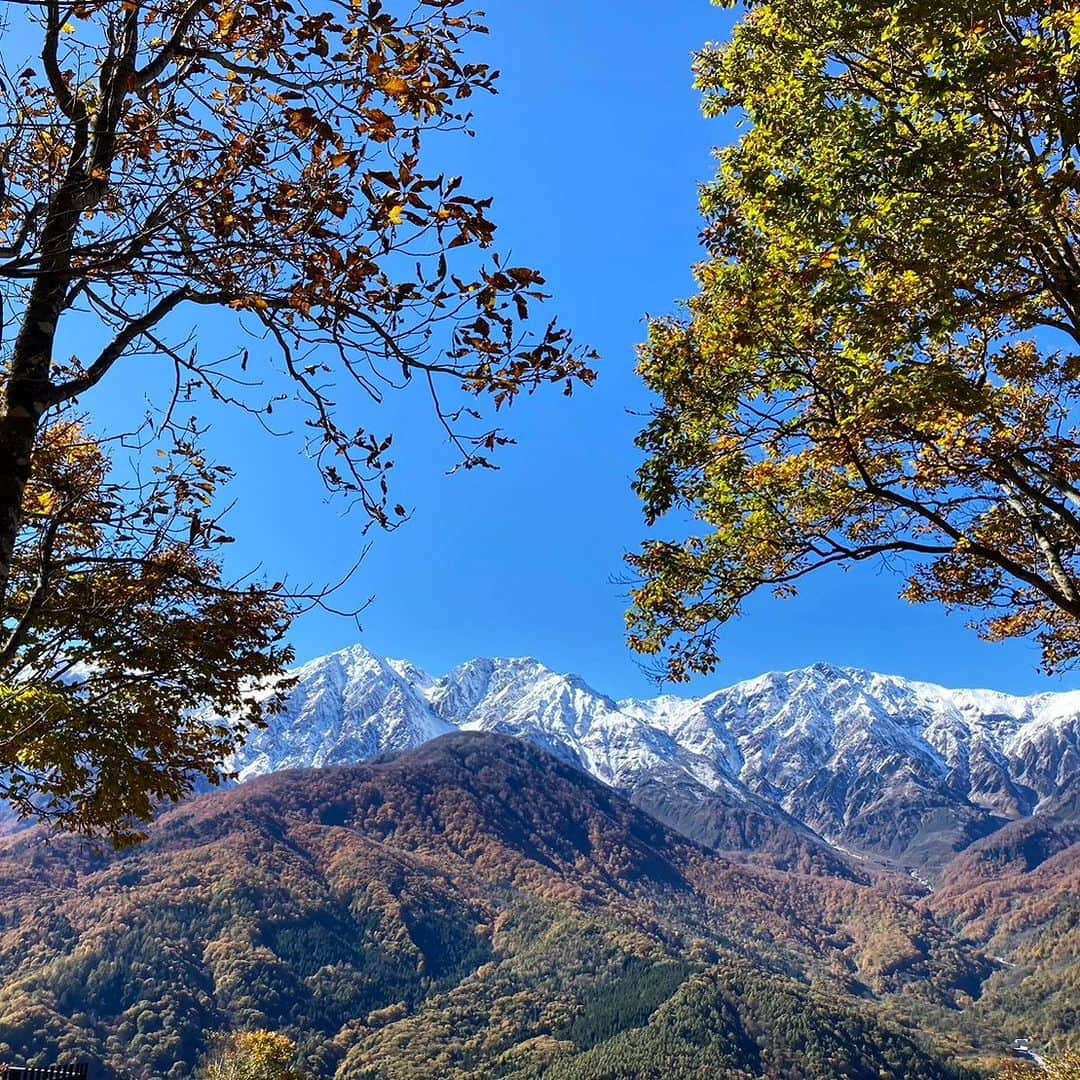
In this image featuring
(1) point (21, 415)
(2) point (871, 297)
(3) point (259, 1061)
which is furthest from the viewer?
(3) point (259, 1061)

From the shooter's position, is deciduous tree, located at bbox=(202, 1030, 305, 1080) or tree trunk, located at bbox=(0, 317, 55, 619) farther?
deciduous tree, located at bbox=(202, 1030, 305, 1080)

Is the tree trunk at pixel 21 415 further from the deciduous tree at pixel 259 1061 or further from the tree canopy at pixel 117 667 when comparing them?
the deciduous tree at pixel 259 1061

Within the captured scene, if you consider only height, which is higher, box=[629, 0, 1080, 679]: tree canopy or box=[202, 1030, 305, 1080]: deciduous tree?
box=[629, 0, 1080, 679]: tree canopy

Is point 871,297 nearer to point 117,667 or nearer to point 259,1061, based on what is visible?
point 117,667

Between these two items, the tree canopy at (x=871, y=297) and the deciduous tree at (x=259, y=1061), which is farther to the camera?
the deciduous tree at (x=259, y=1061)

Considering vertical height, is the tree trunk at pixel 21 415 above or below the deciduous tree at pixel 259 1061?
above

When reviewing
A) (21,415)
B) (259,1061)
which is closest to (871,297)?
(21,415)

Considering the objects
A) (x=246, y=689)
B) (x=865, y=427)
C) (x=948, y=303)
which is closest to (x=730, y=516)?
(x=865, y=427)

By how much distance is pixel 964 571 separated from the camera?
11.0 metres

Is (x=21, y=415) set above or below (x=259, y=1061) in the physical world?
above

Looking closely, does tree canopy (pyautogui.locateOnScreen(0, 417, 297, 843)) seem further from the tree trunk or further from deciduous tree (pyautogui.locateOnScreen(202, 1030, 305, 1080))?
deciduous tree (pyautogui.locateOnScreen(202, 1030, 305, 1080))

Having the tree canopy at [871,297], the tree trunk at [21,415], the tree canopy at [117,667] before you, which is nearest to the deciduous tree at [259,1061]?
the tree canopy at [117,667]

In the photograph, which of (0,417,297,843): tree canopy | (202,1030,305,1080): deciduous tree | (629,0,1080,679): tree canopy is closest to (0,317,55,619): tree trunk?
(0,417,297,843): tree canopy

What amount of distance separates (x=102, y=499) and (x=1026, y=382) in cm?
1051
